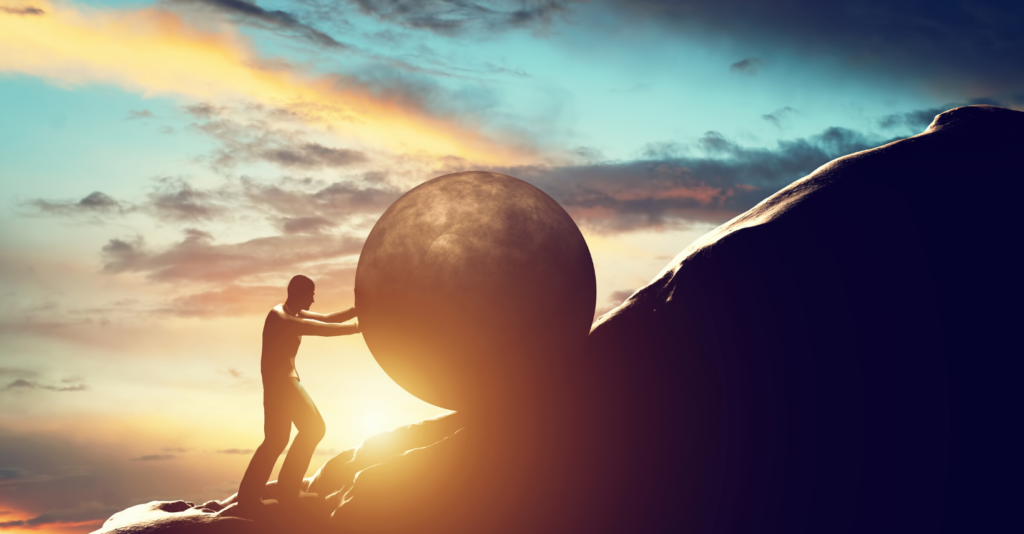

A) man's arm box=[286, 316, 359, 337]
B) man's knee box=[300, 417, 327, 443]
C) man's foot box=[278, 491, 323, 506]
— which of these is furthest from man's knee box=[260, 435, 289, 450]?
man's arm box=[286, 316, 359, 337]

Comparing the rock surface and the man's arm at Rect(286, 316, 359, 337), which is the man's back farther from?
the rock surface

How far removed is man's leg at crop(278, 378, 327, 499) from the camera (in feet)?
36.1

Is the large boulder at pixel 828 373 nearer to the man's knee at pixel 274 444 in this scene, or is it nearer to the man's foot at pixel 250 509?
the man's knee at pixel 274 444

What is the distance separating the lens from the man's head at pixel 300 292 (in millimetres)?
11156

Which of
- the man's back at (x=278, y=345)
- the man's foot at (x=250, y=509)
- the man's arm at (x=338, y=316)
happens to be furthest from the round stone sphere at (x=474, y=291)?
the man's foot at (x=250, y=509)

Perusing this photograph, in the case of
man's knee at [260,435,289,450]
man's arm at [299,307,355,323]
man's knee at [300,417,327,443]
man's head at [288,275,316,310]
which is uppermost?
man's head at [288,275,316,310]

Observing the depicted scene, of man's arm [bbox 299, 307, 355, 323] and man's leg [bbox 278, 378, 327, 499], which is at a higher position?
man's arm [bbox 299, 307, 355, 323]

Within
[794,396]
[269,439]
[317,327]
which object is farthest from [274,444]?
[794,396]

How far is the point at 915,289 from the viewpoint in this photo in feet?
36.5

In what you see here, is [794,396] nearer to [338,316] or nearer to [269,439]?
[338,316]

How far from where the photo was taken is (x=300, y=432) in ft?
36.3

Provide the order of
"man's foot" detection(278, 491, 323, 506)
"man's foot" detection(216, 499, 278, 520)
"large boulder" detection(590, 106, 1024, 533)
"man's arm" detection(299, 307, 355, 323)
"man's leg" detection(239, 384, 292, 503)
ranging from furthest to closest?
"man's arm" detection(299, 307, 355, 323)
"man's foot" detection(278, 491, 323, 506)
"man's foot" detection(216, 499, 278, 520)
"man's leg" detection(239, 384, 292, 503)
"large boulder" detection(590, 106, 1024, 533)

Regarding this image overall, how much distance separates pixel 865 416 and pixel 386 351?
21.4 ft

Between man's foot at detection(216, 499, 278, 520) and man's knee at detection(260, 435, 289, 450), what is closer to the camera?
man's knee at detection(260, 435, 289, 450)
